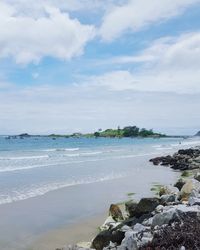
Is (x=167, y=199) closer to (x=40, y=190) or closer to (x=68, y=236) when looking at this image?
(x=68, y=236)

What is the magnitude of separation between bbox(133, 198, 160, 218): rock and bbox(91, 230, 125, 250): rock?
1.78m

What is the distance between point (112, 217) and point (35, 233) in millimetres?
2204

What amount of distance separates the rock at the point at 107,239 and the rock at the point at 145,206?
1782 millimetres

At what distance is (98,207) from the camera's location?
15.3 metres

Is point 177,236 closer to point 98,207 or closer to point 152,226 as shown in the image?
Result: point 152,226

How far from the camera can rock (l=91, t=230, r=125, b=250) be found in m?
9.34

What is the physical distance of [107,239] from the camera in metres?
9.50

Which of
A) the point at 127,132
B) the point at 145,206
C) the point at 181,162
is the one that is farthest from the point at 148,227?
the point at 127,132

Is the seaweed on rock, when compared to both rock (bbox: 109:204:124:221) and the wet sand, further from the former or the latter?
rock (bbox: 109:204:124:221)

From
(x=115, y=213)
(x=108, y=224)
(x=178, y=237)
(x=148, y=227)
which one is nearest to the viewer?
(x=178, y=237)

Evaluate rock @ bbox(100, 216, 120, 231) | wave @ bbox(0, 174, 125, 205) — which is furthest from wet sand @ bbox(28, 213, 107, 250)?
wave @ bbox(0, 174, 125, 205)

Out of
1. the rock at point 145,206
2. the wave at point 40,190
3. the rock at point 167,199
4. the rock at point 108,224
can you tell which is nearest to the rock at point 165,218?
the rock at point 145,206

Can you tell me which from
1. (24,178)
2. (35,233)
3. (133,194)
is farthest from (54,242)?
(24,178)

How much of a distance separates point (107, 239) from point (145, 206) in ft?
7.00
